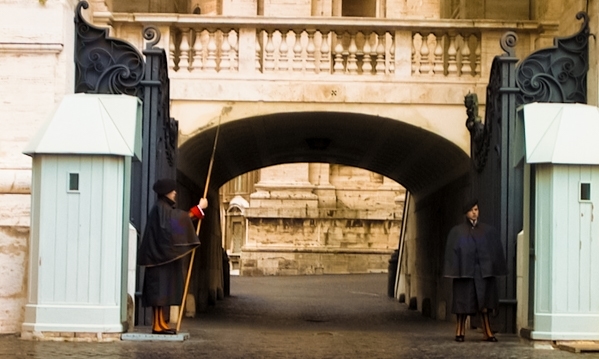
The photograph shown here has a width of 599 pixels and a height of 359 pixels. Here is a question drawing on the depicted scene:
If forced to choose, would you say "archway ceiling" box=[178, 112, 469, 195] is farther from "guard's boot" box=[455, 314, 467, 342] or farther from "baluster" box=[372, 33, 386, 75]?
"guard's boot" box=[455, 314, 467, 342]

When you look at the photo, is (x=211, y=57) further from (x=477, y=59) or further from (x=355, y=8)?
(x=355, y=8)

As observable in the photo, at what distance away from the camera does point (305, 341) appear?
Answer: 42.1 ft

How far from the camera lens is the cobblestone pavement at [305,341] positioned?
36.4 ft

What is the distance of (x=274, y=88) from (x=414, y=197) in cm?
877

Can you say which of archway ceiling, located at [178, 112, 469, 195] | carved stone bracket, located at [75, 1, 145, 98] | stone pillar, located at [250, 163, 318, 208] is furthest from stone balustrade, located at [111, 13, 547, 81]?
stone pillar, located at [250, 163, 318, 208]

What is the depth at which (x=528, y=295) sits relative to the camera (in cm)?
1270

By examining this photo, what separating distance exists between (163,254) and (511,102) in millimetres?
4341

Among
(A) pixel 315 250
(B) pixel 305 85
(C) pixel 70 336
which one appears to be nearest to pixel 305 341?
(C) pixel 70 336

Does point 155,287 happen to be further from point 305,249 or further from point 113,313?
point 305,249

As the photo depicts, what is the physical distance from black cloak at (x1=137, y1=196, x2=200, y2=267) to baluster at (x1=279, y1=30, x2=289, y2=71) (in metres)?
4.10

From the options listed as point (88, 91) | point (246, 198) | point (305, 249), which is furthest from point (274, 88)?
point (246, 198)

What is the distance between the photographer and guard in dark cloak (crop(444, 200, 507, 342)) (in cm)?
1277

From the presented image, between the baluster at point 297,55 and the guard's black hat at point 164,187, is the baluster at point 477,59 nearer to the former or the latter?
the baluster at point 297,55

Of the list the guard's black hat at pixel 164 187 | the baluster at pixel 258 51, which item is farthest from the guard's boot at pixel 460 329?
the baluster at pixel 258 51
